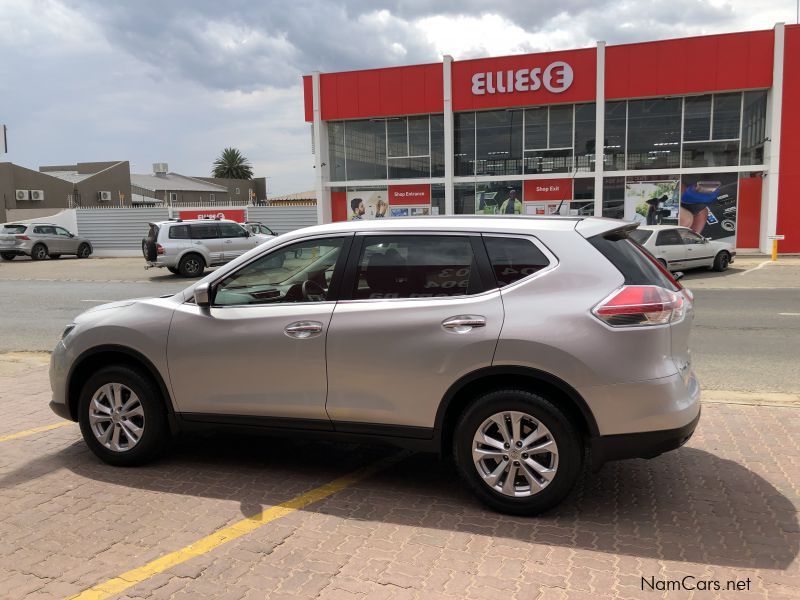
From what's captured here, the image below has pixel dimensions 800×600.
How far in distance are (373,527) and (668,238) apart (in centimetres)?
1575

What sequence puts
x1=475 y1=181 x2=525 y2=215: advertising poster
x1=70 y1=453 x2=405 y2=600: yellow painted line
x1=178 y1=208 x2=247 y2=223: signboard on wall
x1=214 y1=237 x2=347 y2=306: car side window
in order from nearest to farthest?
x1=70 y1=453 x2=405 y2=600: yellow painted line < x1=214 y1=237 x2=347 y2=306: car side window < x1=475 y1=181 x2=525 y2=215: advertising poster < x1=178 y1=208 x2=247 y2=223: signboard on wall

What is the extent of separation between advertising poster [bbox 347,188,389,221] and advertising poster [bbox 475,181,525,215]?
402 cm

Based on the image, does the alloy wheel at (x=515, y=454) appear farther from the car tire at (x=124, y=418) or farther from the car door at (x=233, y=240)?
the car door at (x=233, y=240)

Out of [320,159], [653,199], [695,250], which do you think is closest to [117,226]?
[320,159]

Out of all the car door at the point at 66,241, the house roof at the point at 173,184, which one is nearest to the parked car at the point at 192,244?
the car door at the point at 66,241

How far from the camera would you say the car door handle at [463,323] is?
145 inches

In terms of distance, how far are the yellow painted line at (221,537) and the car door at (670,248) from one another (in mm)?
14482

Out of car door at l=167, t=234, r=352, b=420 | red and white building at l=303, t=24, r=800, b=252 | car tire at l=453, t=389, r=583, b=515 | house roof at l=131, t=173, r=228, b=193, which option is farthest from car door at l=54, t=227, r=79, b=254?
house roof at l=131, t=173, r=228, b=193

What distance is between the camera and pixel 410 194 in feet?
90.4

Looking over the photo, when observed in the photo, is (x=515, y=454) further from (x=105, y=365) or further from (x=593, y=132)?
(x=593, y=132)

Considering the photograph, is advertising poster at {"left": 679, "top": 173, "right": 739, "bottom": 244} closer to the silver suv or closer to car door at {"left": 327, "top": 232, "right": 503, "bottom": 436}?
the silver suv

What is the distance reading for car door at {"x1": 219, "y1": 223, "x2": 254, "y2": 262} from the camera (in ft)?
70.0

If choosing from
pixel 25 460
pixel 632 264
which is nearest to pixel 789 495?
pixel 632 264

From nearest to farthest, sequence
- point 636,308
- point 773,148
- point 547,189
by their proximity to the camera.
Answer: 1. point 636,308
2. point 773,148
3. point 547,189
